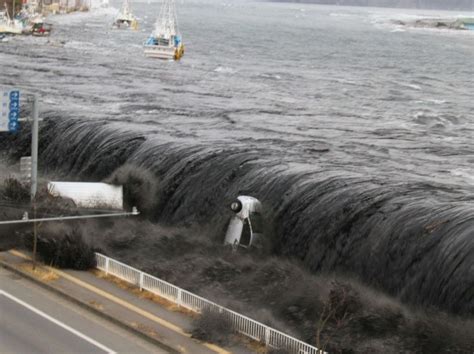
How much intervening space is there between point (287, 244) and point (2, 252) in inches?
406

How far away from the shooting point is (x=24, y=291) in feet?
93.6

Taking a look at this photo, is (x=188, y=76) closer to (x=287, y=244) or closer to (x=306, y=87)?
(x=306, y=87)

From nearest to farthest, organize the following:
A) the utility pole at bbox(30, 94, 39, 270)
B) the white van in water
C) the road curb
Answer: the road curb < the utility pole at bbox(30, 94, 39, 270) < the white van in water

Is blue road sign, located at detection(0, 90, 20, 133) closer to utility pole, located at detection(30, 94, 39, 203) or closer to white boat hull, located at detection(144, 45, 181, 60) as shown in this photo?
utility pole, located at detection(30, 94, 39, 203)

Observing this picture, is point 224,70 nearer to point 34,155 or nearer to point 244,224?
point 244,224

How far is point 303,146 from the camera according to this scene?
50156mm

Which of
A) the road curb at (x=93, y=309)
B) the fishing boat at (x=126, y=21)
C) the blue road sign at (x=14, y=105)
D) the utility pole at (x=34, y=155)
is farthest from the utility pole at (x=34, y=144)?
the fishing boat at (x=126, y=21)

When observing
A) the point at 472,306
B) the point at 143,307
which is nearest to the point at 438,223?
the point at 472,306

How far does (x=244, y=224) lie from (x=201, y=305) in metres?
8.20

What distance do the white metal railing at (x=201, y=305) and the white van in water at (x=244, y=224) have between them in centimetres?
591

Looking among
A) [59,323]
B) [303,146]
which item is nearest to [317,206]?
[59,323]

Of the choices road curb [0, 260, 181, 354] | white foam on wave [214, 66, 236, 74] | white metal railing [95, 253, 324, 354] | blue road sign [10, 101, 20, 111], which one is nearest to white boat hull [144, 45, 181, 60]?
white foam on wave [214, 66, 236, 74]

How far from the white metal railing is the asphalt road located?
2274 millimetres

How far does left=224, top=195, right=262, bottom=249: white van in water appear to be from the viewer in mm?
34594
